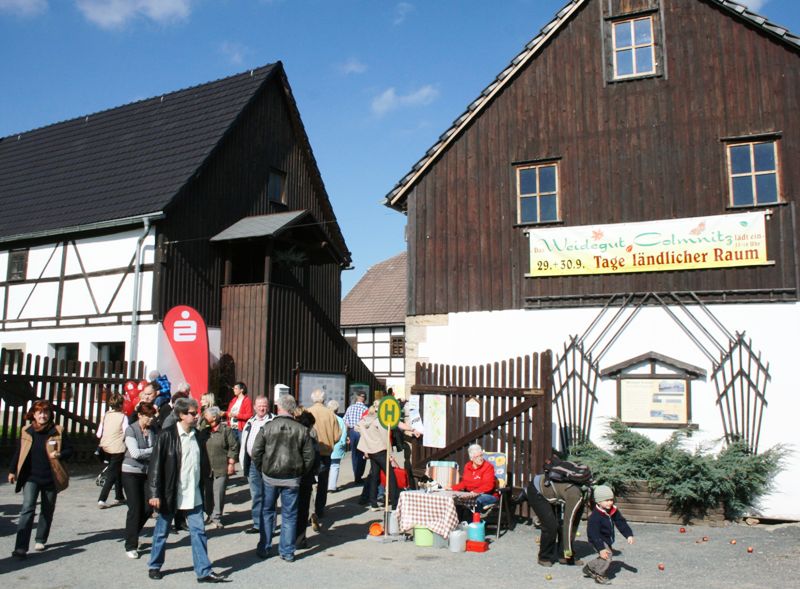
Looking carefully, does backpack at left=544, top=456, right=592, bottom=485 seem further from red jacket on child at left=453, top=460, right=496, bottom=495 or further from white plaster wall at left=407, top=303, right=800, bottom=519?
white plaster wall at left=407, top=303, right=800, bottom=519

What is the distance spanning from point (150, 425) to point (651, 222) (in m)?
8.79

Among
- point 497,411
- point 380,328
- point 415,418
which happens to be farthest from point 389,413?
point 380,328

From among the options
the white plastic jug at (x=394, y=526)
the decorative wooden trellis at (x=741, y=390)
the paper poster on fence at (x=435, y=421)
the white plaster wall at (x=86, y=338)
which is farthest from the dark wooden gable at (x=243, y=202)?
the decorative wooden trellis at (x=741, y=390)

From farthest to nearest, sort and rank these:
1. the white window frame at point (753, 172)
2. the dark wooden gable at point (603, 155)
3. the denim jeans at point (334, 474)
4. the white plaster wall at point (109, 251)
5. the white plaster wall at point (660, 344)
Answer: the white plaster wall at point (109, 251)
the denim jeans at point (334, 474)
the dark wooden gable at point (603, 155)
the white window frame at point (753, 172)
the white plaster wall at point (660, 344)

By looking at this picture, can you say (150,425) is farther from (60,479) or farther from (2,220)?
(2,220)

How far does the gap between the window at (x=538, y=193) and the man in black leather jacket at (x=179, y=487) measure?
823cm

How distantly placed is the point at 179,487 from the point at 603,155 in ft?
31.4

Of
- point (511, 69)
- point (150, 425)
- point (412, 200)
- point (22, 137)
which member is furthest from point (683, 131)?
point (22, 137)

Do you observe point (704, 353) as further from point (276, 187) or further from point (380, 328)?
point (380, 328)

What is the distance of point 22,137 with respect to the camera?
90.1 ft

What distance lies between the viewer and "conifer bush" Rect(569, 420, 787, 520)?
36.1ft

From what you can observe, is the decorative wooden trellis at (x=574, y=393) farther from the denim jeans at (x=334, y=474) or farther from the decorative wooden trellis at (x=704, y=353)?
the denim jeans at (x=334, y=474)

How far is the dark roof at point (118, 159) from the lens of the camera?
20359 mm

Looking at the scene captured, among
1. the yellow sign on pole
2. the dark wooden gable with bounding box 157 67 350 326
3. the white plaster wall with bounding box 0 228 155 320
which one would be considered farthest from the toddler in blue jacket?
the white plaster wall with bounding box 0 228 155 320
